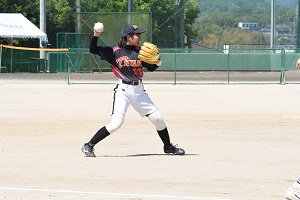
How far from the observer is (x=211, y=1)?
6366cm

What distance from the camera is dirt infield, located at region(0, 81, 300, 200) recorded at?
30.8 feet

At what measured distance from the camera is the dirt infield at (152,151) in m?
9.39

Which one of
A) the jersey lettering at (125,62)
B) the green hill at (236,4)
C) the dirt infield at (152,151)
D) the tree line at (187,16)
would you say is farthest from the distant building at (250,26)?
the jersey lettering at (125,62)

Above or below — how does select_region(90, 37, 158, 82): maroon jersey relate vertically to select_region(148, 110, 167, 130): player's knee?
above

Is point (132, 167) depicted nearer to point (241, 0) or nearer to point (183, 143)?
point (183, 143)

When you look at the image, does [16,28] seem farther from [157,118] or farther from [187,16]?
[157,118]

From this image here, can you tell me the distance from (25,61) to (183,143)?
3335 centimetres

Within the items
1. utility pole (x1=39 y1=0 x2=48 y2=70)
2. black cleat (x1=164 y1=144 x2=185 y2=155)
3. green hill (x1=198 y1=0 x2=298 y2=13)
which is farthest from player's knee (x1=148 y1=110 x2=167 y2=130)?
green hill (x1=198 y1=0 x2=298 y2=13)

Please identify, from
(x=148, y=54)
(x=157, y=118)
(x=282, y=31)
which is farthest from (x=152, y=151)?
(x=282, y=31)

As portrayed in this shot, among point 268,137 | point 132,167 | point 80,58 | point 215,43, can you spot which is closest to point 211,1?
point 215,43

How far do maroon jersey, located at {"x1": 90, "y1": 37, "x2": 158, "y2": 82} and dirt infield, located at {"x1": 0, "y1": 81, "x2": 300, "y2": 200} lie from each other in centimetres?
114

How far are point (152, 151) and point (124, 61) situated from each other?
5.86 feet

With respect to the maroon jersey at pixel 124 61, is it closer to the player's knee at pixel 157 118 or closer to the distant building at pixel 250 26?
the player's knee at pixel 157 118

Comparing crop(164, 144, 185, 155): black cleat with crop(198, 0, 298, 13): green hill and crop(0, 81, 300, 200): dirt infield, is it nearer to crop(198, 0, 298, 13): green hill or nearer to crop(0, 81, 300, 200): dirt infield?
crop(0, 81, 300, 200): dirt infield
